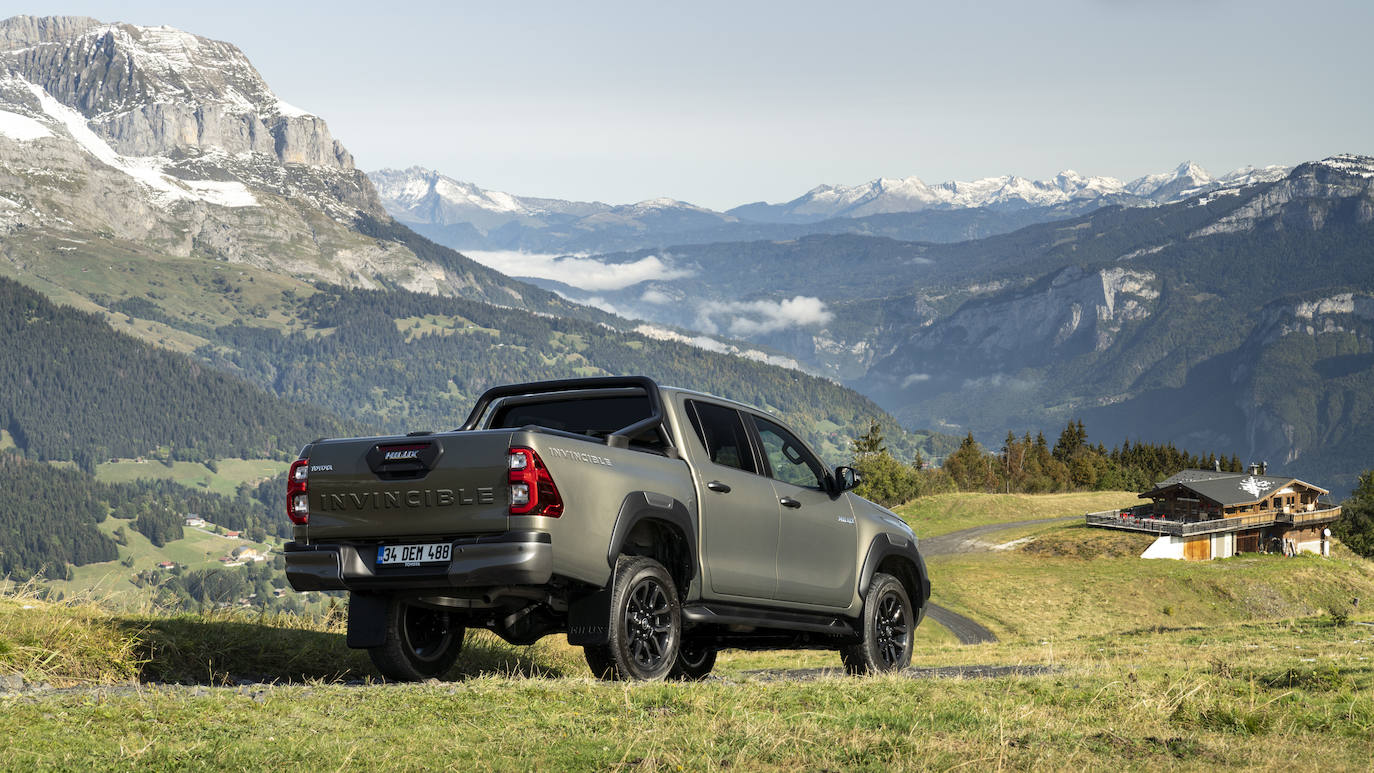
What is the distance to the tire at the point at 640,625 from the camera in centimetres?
895

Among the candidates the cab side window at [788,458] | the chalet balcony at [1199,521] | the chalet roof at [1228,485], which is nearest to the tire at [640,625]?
the cab side window at [788,458]

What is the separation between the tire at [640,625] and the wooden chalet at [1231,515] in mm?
84674

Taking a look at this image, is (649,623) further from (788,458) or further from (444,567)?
(788,458)

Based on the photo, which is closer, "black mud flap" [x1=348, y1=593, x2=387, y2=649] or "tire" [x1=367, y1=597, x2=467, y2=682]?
"black mud flap" [x1=348, y1=593, x2=387, y2=649]

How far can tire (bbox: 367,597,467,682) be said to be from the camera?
9.71 m

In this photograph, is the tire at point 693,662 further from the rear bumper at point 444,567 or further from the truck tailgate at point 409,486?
the truck tailgate at point 409,486

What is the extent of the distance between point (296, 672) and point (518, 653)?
272 cm

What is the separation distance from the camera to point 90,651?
31.1 ft

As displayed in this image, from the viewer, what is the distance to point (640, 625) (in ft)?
30.7

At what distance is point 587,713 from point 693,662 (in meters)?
4.55

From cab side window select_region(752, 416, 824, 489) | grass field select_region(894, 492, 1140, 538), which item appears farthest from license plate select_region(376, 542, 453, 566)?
grass field select_region(894, 492, 1140, 538)

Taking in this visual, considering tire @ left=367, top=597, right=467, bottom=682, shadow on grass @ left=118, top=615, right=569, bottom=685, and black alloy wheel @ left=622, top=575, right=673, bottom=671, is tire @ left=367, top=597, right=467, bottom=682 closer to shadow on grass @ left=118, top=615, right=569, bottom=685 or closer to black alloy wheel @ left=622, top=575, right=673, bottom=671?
shadow on grass @ left=118, top=615, right=569, bottom=685

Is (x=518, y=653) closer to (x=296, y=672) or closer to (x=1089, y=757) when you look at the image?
(x=296, y=672)

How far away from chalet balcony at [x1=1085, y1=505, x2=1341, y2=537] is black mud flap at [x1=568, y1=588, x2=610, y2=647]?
280 feet
